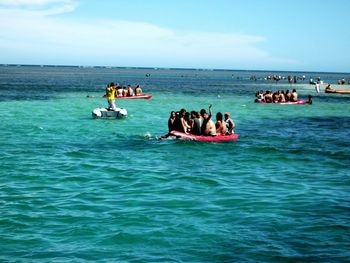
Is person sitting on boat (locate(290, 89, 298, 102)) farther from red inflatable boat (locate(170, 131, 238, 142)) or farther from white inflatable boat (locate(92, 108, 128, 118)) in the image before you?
red inflatable boat (locate(170, 131, 238, 142))

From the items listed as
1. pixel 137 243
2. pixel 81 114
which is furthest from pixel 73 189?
pixel 81 114

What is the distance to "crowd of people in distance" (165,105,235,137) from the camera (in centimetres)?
2112

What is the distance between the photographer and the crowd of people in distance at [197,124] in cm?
2112

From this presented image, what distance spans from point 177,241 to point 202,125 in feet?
39.0

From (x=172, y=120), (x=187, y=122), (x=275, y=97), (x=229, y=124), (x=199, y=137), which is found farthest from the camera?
(x=275, y=97)

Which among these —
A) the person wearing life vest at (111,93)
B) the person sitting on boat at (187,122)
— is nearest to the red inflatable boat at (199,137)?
the person sitting on boat at (187,122)

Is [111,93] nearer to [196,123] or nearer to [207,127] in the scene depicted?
[196,123]

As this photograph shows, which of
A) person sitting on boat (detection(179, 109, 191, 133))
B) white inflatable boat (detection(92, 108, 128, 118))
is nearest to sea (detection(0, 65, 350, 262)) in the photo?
person sitting on boat (detection(179, 109, 191, 133))

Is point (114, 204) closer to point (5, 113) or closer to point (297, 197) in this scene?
point (297, 197)

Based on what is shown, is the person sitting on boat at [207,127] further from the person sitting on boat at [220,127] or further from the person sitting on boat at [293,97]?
the person sitting on boat at [293,97]

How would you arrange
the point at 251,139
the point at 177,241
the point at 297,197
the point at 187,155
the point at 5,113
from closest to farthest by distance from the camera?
the point at 177,241
the point at 297,197
the point at 187,155
the point at 251,139
the point at 5,113

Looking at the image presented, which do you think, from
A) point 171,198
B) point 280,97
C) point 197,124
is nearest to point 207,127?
point 197,124

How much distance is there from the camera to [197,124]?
2127cm

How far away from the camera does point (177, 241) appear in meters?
9.65
